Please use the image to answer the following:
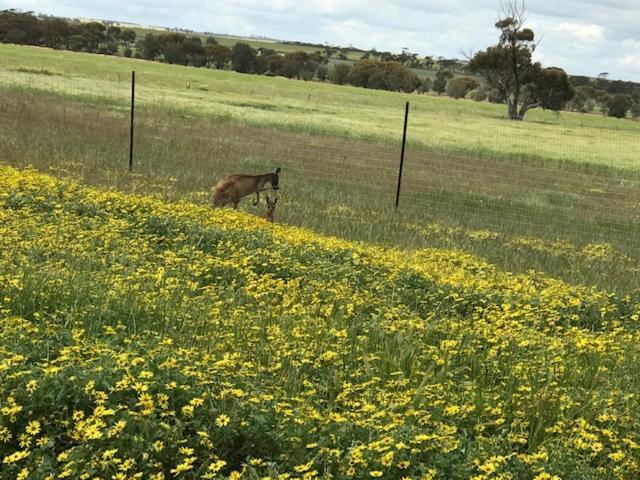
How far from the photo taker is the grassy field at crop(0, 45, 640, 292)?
12.6 meters

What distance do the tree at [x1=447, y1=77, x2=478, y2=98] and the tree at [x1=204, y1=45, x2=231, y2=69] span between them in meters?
39.7

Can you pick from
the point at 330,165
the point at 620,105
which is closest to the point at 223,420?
the point at 330,165

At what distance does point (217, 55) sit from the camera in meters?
121

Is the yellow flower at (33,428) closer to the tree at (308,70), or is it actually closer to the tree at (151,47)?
the tree at (308,70)

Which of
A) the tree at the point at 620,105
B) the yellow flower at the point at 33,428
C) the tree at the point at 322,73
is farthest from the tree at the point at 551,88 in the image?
the yellow flower at the point at 33,428

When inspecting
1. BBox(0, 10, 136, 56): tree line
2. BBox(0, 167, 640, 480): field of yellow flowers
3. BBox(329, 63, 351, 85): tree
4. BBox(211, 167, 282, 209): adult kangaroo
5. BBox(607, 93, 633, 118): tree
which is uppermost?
BBox(0, 10, 136, 56): tree line

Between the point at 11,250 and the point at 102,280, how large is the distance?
4.14 ft

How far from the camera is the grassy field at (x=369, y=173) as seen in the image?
1262 cm

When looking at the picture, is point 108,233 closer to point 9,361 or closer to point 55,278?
point 55,278

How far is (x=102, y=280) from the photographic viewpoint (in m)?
6.56

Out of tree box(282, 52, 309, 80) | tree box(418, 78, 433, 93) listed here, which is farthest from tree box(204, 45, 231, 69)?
tree box(418, 78, 433, 93)

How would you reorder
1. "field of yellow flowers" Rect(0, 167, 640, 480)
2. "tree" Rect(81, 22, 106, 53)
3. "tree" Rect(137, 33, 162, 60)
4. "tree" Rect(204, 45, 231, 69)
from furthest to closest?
"tree" Rect(81, 22, 106, 53), "tree" Rect(137, 33, 162, 60), "tree" Rect(204, 45, 231, 69), "field of yellow flowers" Rect(0, 167, 640, 480)

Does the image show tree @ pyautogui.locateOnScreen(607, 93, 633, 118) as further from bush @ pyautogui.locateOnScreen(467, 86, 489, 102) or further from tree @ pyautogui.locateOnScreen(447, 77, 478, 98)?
tree @ pyautogui.locateOnScreen(447, 77, 478, 98)

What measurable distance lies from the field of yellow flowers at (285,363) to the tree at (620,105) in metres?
101
